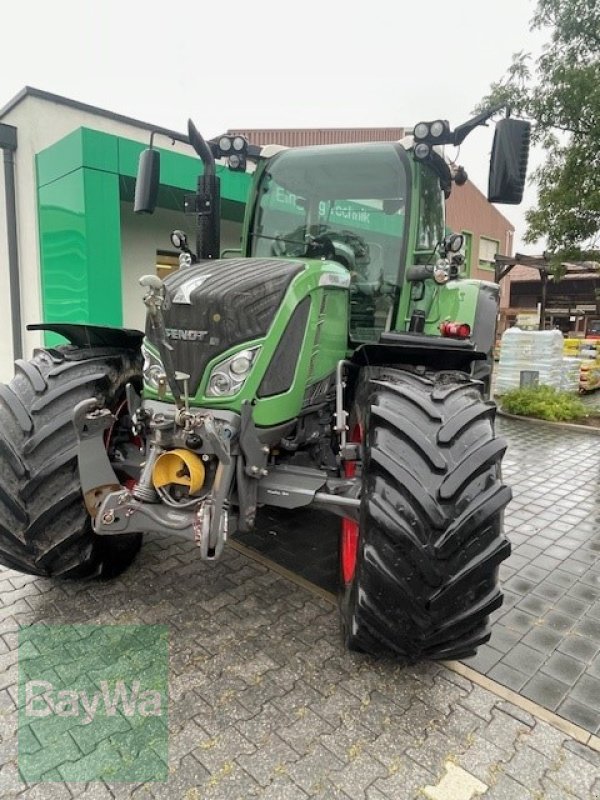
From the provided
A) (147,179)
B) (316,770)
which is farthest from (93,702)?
(147,179)

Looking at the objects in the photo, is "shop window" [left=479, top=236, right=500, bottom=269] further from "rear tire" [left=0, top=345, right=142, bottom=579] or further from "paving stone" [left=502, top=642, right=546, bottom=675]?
"rear tire" [left=0, top=345, right=142, bottom=579]

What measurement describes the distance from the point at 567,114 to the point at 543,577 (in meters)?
6.71

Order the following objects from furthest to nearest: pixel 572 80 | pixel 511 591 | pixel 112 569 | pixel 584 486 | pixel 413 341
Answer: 1. pixel 572 80
2. pixel 584 486
3. pixel 511 591
4. pixel 112 569
5. pixel 413 341

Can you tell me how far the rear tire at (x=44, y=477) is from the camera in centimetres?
262

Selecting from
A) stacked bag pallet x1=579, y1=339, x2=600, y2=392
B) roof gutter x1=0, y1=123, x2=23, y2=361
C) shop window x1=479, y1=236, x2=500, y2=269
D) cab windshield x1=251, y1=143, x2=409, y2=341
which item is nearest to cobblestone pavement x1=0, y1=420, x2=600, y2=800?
cab windshield x1=251, y1=143, x2=409, y2=341

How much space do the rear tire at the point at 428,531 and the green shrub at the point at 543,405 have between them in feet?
23.6

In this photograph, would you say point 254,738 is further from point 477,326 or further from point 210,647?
point 477,326

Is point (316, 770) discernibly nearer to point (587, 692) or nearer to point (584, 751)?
point (584, 751)

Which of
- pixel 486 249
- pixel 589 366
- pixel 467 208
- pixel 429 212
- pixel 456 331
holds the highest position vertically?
pixel 467 208

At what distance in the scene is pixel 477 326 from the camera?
4582 mm

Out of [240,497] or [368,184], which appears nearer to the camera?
[240,497]

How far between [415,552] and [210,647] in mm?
1158

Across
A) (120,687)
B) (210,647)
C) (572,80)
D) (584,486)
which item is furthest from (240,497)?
(572,80)

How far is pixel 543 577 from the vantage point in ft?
11.6
